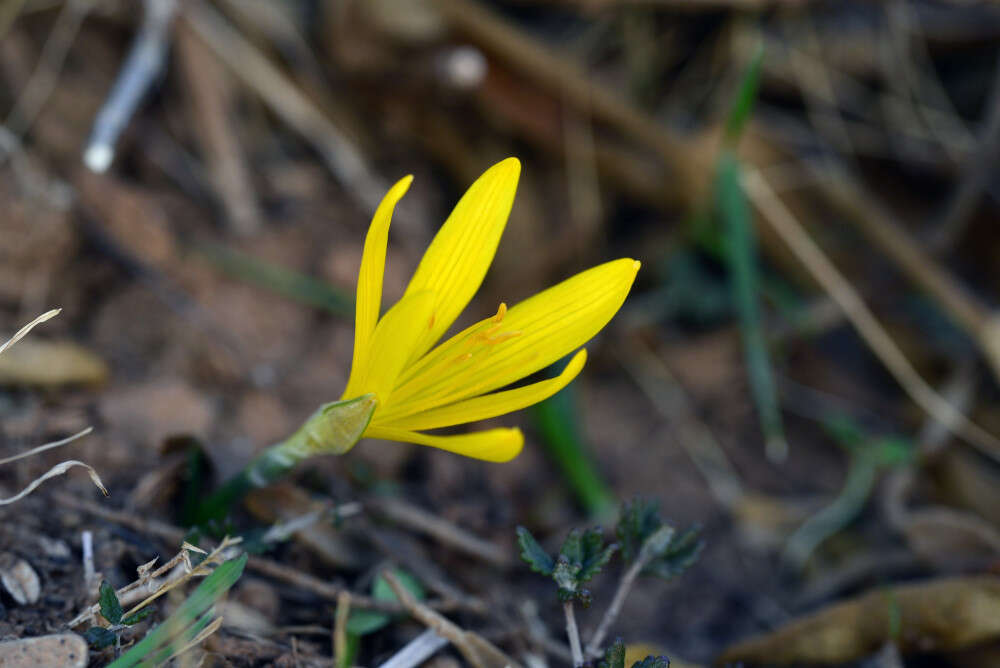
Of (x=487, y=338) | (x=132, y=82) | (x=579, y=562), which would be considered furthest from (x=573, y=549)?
(x=132, y=82)

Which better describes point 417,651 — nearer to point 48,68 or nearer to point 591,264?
point 591,264

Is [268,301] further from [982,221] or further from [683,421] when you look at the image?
[982,221]

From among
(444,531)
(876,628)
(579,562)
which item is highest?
(579,562)

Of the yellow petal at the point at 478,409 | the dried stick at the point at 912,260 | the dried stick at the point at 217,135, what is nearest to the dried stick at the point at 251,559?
the yellow petal at the point at 478,409

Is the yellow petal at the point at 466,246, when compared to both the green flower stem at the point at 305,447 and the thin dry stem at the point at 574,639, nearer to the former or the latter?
the green flower stem at the point at 305,447

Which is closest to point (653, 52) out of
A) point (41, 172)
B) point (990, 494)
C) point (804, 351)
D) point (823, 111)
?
point (823, 111)

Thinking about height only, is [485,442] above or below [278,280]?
above

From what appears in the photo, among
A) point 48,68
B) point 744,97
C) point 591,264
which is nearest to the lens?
point 744,97
